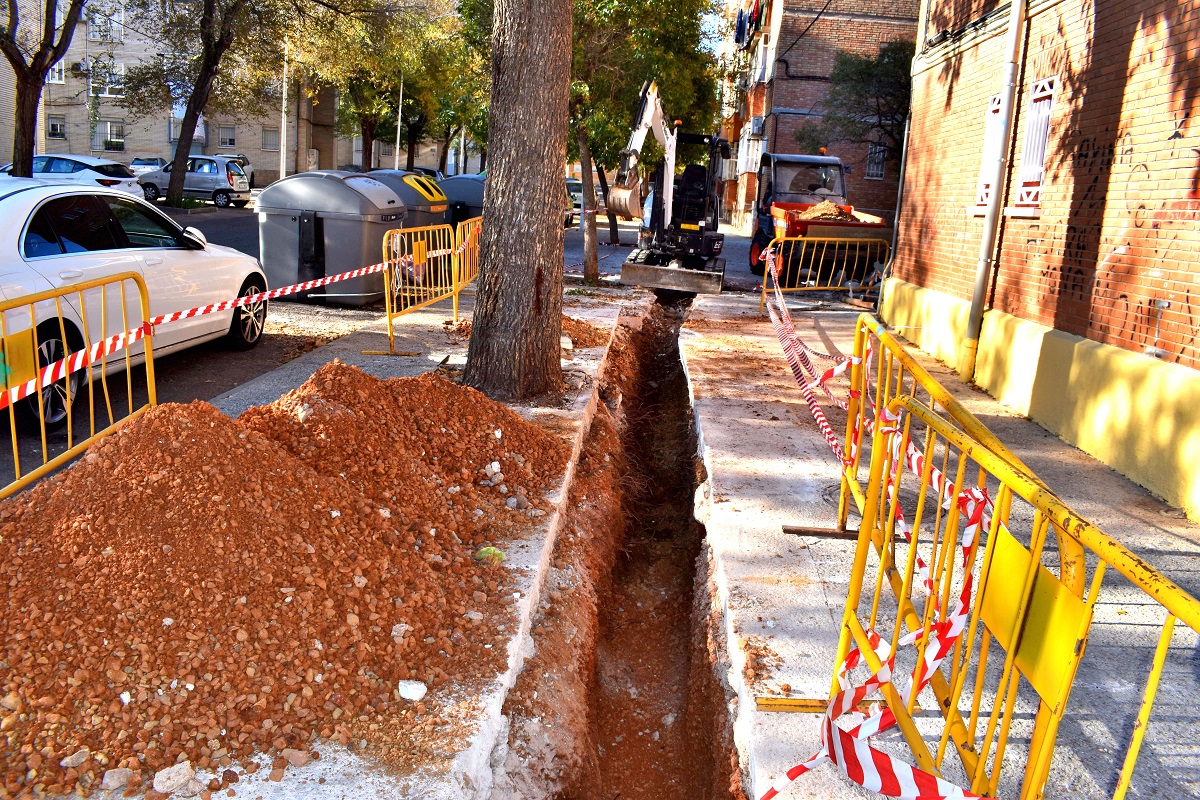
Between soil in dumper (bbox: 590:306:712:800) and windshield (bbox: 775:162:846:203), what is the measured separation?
12.6 metres

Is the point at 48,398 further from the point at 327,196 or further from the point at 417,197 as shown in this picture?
the point at 417,197

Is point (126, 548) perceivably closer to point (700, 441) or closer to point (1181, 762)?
point (1181, 762)

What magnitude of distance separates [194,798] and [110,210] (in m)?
5.98

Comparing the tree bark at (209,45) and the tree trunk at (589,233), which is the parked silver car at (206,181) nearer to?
the tree bark at (209,45)

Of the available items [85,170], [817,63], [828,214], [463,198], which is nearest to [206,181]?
[85,170]

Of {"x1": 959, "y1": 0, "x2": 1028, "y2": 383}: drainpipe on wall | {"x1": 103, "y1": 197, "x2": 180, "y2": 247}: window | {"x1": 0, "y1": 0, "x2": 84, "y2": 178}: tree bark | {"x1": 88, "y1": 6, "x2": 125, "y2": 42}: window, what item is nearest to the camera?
{"x1": 103, "y1": 197, "x2": 180, "y2": 247}: window

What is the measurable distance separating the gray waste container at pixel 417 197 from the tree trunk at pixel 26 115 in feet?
23.2

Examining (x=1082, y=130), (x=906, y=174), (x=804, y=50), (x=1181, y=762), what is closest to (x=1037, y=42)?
(x=1082, y=130)

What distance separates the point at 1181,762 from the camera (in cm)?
317

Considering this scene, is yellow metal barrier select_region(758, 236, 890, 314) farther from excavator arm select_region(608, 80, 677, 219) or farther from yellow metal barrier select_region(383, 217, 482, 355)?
yellow metal barrier select_region(383, 217, 482, 355)

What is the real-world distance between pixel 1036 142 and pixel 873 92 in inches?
626

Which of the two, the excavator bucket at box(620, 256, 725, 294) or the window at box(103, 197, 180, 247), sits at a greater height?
the window at box(103, 197, 180, 247)

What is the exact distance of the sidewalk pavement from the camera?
3178 mm

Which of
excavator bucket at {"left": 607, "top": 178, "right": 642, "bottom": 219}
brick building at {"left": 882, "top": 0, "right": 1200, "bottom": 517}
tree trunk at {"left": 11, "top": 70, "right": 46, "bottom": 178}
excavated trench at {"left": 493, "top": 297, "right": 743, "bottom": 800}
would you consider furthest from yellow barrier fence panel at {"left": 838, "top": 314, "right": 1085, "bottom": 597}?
tree trunk at {"left": 11, "top": 70, "right": 46, "bottom": 178}
